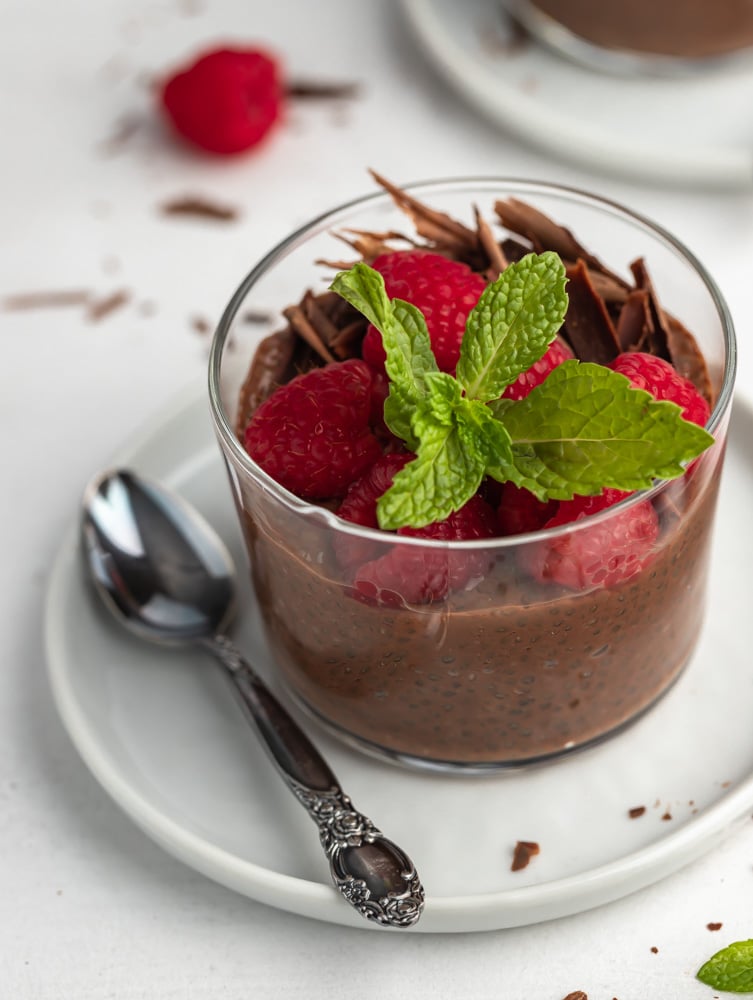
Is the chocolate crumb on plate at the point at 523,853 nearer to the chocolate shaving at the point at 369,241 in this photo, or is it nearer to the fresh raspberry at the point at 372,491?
the fresh raspberry at the point at 372,491

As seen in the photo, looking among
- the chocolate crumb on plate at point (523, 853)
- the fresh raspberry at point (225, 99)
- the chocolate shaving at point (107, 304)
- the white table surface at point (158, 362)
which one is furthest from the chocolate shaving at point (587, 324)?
the fresh raspberry at point (225, 99)

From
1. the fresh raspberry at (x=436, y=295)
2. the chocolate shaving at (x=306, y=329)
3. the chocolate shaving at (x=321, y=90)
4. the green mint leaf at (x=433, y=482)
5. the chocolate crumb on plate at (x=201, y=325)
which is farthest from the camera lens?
the chocolate shaving at (x=321, y=90)

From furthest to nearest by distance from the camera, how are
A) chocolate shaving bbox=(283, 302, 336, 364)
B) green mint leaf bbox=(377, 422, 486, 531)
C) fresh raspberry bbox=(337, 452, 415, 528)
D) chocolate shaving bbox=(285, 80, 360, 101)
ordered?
chocolate shaving bbox=(285, 80, 360, 101) → chocolate shaving bbox=(283, 302, 336, 364) → fresh raspberry bbox=(337, 452, 415, 528) → green mint leaf bbox=(377, 422, 486, 531)

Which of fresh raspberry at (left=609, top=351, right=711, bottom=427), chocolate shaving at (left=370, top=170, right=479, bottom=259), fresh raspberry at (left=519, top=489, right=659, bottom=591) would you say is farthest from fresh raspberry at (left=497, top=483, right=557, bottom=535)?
chocolate shaving at (left=370, top=170, right=479, bottom=259)

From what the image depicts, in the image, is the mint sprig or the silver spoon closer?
the mint sprig

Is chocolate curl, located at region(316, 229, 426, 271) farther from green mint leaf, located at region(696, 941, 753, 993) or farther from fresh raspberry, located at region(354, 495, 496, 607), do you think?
green mint leaf, located at region(696, 941, 753, 993)

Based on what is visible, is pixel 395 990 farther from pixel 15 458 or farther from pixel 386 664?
pixel 15 458
